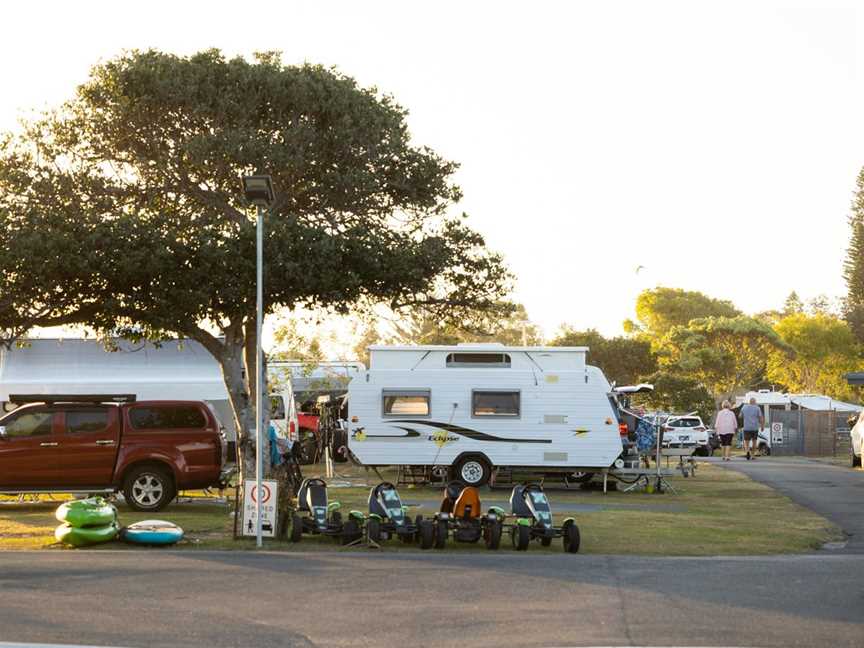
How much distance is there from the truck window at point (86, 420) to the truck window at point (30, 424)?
307 mm

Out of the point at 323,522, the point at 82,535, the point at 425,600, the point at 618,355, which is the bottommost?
the point at 425,600

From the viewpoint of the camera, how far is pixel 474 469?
25688 millimetres

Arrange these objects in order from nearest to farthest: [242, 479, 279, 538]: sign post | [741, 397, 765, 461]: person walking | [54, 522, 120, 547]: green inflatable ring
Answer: [54, 522, 120, 547]: green inflatable ring, [242, 479, 279, 538]: sign post, [741, 397, 765, 461]: person walking

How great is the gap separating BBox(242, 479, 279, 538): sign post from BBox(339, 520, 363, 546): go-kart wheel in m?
0.82

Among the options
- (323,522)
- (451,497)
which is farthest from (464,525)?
(323,522)

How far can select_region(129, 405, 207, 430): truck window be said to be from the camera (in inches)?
812

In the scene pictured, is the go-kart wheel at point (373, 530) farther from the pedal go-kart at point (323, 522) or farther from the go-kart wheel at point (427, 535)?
the go-kart wheel at point (427, 535)

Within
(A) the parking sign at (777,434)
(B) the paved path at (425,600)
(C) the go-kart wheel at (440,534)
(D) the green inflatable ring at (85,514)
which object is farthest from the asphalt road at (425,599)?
(A) the parking sign at (777,434)

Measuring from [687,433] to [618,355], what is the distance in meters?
27.6

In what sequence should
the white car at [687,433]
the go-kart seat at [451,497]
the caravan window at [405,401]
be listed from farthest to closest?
1. the white car at [687,433]
2. the caravan window at [405,401]
3. the go-kart seat at [451,497]

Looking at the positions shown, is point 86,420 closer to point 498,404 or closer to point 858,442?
point 498,404

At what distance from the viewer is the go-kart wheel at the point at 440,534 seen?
14789 mm

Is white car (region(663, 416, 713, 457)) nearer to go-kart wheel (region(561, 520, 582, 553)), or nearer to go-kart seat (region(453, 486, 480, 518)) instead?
go-kart seat (region(453, 486, 480, 518))

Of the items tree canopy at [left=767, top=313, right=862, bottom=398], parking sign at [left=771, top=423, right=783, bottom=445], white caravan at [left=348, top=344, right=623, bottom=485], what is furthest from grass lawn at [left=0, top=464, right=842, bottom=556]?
tree canopy at [left=767, top=313, right=862, bottom=398]
